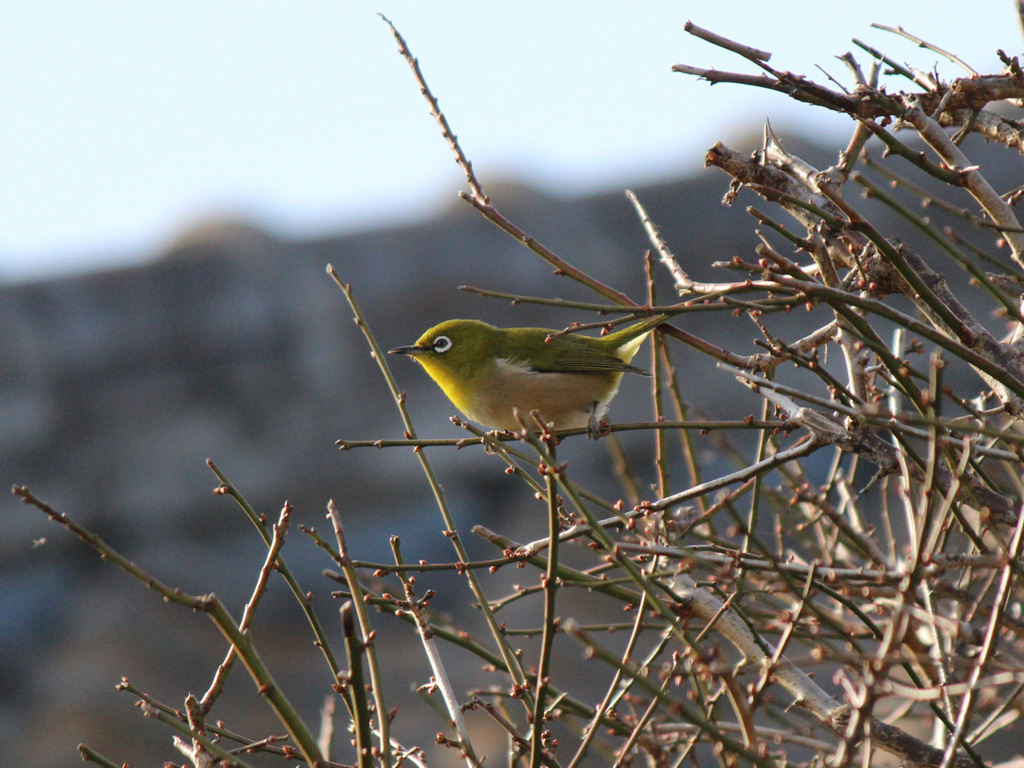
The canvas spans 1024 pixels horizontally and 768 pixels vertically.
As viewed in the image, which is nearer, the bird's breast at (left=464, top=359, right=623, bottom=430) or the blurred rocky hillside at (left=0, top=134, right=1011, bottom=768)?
the bird's breast at (left=464, top=359, right=623, bottom=430)

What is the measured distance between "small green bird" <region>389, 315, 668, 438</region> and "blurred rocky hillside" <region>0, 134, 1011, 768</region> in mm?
7759

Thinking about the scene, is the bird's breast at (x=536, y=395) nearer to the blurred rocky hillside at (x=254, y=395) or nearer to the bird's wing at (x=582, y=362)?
the bird's wing at (x=582, y=362)

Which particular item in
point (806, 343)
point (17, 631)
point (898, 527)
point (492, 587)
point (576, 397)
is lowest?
point (17, 631)

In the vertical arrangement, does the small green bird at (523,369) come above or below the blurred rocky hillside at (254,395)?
above

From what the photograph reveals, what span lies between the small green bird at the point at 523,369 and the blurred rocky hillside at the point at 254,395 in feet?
25.5

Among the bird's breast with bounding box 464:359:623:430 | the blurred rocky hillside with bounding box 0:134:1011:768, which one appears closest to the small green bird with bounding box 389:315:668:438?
the bird's breast with bounding box 464:359:623:430

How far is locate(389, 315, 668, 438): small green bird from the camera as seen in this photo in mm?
5391

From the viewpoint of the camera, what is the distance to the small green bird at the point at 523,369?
5.39 m

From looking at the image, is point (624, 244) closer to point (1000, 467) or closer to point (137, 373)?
point (137, 373)

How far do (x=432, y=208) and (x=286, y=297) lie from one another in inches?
125

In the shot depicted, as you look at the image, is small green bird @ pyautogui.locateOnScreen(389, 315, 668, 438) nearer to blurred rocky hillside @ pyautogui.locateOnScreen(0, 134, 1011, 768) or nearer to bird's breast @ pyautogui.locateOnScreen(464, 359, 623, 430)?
bird's breast @ pyautogui.locateOnScreen(464, 359, 623, 430)

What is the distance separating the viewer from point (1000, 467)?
4.92 m

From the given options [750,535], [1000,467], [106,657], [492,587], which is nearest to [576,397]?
[1000,467]

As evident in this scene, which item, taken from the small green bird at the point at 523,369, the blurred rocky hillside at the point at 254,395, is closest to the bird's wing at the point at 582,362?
the small green bird at the point at 523,369
